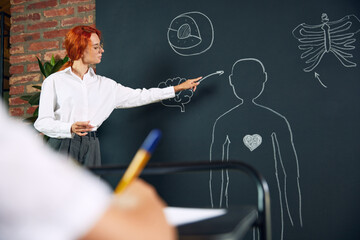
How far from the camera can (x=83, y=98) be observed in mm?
2066

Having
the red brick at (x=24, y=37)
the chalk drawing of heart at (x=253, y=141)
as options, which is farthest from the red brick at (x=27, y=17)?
the chalk drawing of heart at (x=253, y=141)

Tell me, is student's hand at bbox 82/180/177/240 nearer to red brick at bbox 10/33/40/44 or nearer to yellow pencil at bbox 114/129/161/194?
yellow pencil at bbox 114/129/161/194

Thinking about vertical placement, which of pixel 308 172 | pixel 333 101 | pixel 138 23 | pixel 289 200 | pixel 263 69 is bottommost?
pixel 289 200

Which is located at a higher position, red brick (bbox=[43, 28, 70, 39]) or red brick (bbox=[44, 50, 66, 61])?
red brick (bbox=[43, 28, 70, 39])

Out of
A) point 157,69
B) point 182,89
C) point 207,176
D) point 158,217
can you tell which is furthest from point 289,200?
point 158,217

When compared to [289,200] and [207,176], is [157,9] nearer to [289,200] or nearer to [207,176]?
[207,176]

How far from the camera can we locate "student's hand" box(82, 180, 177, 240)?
0.27 m

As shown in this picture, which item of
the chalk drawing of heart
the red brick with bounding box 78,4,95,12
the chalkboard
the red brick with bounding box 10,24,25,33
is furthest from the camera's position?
the red brick with bounding box 10,24,25,33

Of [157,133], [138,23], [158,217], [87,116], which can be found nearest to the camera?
[158,217]

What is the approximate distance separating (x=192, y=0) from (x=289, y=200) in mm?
1368

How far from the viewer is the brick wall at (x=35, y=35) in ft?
8.23

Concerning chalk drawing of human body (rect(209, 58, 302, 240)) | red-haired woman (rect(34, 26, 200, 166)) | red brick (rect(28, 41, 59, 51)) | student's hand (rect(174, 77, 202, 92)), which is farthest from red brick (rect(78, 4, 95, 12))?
chalk drawing of human body (rect(209, 58, 302, 240))

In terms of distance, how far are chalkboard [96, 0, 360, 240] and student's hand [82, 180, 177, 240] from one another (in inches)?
63.1

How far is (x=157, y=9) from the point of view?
7.17ft
